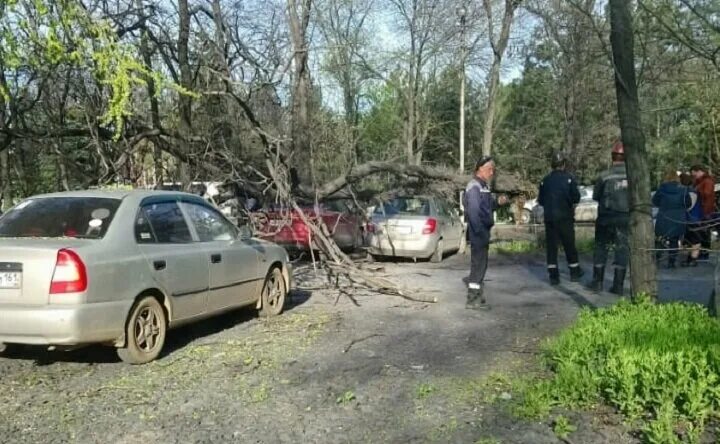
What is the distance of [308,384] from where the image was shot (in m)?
5.91

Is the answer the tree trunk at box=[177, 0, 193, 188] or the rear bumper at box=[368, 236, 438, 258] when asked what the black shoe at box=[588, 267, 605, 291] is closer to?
the rear bumper at box=[368, 236, 438, 258]

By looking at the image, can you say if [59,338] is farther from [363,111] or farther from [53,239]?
[363,111]

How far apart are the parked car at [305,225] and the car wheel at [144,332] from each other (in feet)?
13.7

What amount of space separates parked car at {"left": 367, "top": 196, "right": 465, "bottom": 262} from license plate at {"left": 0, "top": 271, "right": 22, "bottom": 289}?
10.4m

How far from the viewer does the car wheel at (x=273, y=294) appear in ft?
29.4

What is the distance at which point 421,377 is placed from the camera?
604 cm

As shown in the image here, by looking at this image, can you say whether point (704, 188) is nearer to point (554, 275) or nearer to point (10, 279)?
point (554, 275)

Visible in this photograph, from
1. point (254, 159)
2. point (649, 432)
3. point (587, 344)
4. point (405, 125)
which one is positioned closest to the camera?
point (649, 432)

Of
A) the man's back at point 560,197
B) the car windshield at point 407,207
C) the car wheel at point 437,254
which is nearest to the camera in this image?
the man's back at point 560,197

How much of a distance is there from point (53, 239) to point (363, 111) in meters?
38.2

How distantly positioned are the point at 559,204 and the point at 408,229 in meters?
5.35

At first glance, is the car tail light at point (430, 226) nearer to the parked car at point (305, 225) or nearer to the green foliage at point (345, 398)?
the parked car at point (305, 225)

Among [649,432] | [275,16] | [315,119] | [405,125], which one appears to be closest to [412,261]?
[315,119]

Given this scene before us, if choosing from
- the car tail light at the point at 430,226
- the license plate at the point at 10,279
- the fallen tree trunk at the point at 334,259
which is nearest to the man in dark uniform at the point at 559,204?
the fallen tree trunk at the point at 334,259
